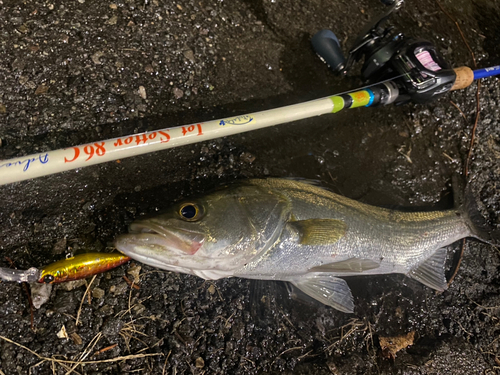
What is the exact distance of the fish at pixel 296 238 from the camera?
2.20 m

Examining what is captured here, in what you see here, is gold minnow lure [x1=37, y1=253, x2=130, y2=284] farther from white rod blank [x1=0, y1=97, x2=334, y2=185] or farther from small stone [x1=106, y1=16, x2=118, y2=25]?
small stone [x1=106, y1=16, x2=118, y2=25]

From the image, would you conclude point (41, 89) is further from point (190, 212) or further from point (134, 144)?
point (190, 212)

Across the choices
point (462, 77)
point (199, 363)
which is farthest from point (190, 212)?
point (462, 77)

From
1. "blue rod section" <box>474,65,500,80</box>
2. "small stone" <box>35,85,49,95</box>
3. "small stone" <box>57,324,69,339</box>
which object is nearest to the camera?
"small stone" <box>57,324,69,339</box>

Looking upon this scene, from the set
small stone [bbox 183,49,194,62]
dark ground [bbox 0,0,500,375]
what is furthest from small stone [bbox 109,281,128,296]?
small stone [bbox 183,49,194,62]

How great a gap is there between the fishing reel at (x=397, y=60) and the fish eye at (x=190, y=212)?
82.9 inches

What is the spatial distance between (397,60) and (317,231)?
1827 millimetres

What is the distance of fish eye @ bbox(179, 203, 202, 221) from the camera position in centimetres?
227

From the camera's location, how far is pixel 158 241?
2.13 metres

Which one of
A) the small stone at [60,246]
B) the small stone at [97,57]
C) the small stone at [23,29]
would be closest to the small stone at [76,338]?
the small stone at [60,246]

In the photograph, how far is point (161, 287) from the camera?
274 centimetres

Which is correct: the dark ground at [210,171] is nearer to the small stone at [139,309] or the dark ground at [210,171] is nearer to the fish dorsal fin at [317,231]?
the small stone at [139,309]

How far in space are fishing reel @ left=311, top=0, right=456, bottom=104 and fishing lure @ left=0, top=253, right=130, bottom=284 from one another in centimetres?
275

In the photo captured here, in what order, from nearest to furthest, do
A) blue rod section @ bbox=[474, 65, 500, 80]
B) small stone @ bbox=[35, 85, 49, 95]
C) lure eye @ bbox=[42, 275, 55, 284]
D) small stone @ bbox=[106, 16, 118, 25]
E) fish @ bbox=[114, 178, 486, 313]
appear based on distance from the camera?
fish @ bbox=[114, 178, 486, 313]
lure eye @ bbox=[42, 275, 55, 284]
small stone @ bbox=[35, 85, 49, 95]
small stone @ bbox=[106, 16, 118, 25]
blue rod section @ bbox=[474, 65, 500, 80]
